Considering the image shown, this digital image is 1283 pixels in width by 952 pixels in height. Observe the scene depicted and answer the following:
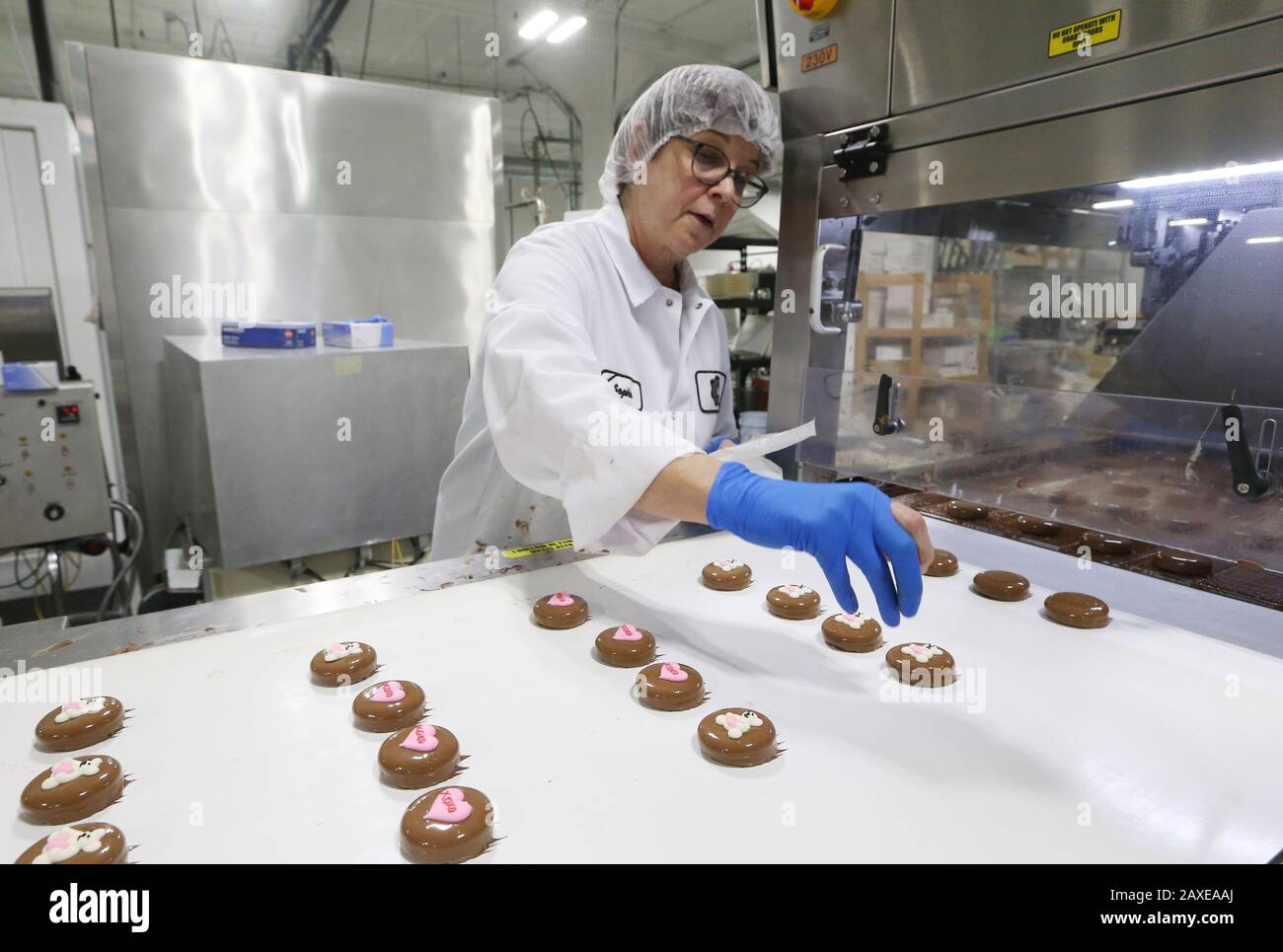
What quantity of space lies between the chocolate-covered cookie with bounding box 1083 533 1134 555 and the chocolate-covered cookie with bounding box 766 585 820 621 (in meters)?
0.63

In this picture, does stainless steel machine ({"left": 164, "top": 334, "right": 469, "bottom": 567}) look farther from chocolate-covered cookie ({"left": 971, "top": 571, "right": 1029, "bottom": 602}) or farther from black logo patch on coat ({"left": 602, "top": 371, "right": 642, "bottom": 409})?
chocolate-covered cookie ({"left": 971, "top": 571, "right": 1029, "bottom": 602})

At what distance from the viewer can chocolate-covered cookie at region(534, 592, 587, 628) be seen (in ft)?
3.57

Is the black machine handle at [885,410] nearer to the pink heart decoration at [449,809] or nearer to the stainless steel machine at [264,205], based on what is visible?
the pink heart decoration at [449,809]

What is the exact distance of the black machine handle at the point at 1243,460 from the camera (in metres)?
1.00

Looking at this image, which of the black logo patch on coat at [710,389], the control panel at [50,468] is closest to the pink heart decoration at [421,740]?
the black logo patch on coat at [710,389]

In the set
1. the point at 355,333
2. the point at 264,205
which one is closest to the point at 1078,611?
the point at 355,333

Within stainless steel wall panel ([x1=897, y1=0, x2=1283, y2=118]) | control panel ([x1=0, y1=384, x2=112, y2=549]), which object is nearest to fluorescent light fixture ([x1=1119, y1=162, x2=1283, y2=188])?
stainless steel wall panel ([x1=897, y1=0, x2=1283, y2=118])

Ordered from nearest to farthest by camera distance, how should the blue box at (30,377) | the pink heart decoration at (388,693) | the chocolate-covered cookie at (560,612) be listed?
1. the pink heart decoration at (388,693)
2. the chocolate-covered cookie at (560,612)
3. the blue box at (30,377)

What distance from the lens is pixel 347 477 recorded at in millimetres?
2480

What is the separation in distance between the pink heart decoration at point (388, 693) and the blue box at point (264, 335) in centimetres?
198

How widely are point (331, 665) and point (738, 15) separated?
683 centimetres

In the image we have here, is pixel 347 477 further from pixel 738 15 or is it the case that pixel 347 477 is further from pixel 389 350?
pixel 738 15
